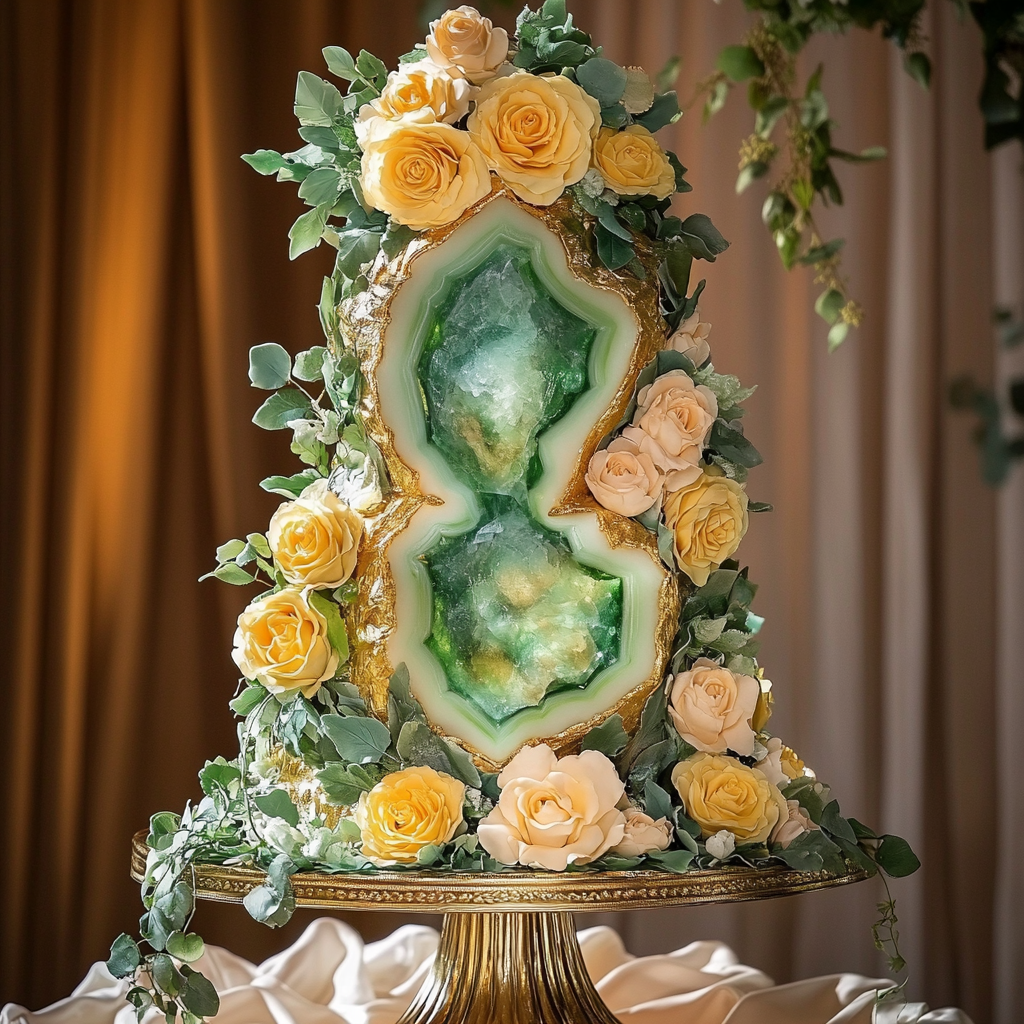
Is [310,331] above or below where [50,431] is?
above

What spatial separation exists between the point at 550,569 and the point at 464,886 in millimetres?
296

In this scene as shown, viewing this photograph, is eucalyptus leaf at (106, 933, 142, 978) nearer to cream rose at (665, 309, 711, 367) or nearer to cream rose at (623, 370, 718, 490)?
cream rose at (623, 370, 718, 490)

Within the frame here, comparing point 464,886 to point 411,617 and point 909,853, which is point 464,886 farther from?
point 909,853

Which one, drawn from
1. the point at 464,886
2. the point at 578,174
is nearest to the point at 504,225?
the point at 578,174

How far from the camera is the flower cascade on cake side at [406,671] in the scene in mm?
1132

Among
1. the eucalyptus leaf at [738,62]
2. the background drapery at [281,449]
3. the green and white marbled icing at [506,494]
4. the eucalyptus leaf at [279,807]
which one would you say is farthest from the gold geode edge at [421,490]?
the background drapery at [281,449]

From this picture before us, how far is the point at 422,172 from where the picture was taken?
1189mm

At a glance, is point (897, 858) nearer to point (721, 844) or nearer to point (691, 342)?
point (721, 844)

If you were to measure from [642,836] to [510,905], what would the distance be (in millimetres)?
147

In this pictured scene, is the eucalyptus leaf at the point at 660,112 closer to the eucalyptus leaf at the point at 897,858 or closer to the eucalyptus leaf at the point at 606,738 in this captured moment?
the eucalyptus leaf at the point at 606,738

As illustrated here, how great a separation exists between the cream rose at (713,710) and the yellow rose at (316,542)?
1.05 feet

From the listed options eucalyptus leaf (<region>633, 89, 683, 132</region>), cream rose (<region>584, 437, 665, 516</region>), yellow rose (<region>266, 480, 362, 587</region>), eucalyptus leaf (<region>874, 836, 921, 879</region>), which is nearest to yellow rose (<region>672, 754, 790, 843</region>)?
eucalyptus leaf (<region>874, 836, 921, 879</region>)

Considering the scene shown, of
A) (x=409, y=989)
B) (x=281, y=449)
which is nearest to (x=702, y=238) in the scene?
(x=409, y=989)

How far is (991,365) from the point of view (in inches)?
80.1
